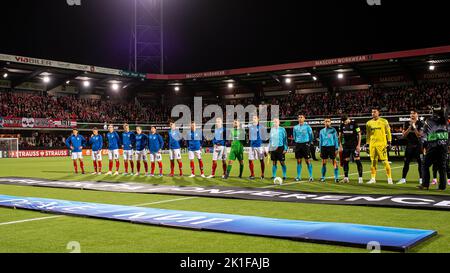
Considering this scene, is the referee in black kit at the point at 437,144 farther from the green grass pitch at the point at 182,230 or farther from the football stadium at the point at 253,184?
the green grass pitch at the point at 182,230

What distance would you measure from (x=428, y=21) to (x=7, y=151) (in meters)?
42.6

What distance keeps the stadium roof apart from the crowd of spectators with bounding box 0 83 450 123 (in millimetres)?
1755

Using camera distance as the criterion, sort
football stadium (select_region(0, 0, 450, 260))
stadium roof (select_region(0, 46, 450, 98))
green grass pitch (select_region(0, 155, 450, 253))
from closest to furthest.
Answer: green grass pitch (select_region(0, 155, 450, 253))
football stadium (select_region(0, 0, 450, 260))
stadium roof (select_region(0, 46, 450, 98))

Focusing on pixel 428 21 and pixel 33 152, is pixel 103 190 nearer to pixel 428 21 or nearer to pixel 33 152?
pixel 33 152

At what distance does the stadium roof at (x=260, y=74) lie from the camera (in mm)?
39916

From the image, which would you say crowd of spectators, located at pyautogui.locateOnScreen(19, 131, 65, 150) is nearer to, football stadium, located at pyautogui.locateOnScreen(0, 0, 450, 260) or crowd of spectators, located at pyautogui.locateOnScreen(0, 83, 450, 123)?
football stadium, located at pyautogui.locateOnScreen(0, 0, 450, 260)

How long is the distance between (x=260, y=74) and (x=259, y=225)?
43041 mm

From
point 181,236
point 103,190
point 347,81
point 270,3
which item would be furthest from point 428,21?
point 181,236

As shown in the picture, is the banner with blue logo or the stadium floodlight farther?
the stadium floodlight

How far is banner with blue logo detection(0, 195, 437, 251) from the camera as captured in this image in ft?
16.6

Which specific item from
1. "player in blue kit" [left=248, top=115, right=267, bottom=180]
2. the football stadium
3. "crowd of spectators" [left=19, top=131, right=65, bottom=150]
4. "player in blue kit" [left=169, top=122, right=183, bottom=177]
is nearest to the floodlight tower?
the football stadium

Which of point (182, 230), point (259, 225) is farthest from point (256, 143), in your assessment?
point (182, 230)

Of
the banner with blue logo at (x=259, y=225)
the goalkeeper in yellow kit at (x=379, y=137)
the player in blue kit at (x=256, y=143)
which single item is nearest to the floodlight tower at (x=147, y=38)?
the player in blue kit at (x=256, y=143)

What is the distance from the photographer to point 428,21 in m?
40.4
